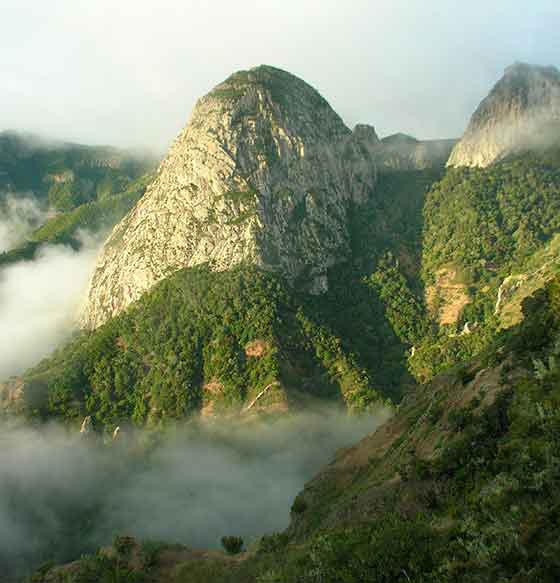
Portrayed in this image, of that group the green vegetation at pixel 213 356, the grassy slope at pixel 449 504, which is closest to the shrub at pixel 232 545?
the grassy slope at pixel 449 504

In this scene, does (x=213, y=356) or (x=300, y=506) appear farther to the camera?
(x=213, y=356)

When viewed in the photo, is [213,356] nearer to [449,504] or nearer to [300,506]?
[300,506]

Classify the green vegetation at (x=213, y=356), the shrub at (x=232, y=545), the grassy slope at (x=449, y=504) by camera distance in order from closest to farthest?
the grassy slope at (x=449, y=504) → the shrub at (x=232, y=545) → the green vegetation at (x=213, y=356)

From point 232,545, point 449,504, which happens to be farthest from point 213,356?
point 449,504

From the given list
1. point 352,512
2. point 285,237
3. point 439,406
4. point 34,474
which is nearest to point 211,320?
point 285,237

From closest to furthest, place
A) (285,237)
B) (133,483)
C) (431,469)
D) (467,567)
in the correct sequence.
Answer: (467,567), (431,469), (133,483), (285,237)

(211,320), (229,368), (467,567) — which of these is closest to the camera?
(467,567)

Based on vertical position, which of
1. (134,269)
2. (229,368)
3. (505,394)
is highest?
(505,394)

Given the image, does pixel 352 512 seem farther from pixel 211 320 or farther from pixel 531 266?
pixel 531 266

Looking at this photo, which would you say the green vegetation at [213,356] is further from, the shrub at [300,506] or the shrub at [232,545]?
the shrub at [232,545]

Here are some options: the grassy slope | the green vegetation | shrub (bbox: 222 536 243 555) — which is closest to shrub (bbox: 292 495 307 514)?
the grassy slope

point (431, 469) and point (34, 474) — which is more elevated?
point (431, 469)

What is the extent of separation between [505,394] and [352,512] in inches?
618

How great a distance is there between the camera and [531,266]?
16925 cm
